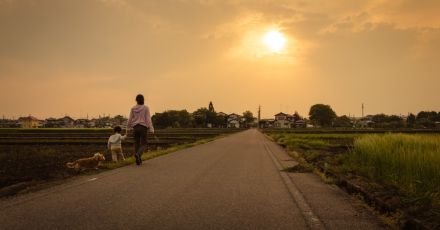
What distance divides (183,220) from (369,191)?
147 inches

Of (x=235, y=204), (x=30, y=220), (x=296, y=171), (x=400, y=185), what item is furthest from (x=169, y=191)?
(x=296, y=171)

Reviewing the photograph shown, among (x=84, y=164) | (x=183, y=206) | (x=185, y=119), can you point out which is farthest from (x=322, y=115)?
(x=183, y=206)

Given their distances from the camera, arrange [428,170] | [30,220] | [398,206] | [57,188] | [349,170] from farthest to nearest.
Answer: [349,170], [428,170], [57,188], [398,206], [30,220]

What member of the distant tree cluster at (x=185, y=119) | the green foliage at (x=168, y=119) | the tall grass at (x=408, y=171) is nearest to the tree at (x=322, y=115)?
the distant tree cluster at (x=185, y=119)

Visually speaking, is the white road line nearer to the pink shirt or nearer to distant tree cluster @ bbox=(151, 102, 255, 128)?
the pink shirt

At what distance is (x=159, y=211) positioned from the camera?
16.5 feet

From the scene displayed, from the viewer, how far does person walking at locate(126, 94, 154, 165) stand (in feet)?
37.8

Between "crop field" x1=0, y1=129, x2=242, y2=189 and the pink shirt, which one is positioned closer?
"crop field" x1=0, y1=129, x2=242, y2=189

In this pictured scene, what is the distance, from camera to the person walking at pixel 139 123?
1151cm

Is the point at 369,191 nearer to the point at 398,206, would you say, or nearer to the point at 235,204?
the point at 398,206

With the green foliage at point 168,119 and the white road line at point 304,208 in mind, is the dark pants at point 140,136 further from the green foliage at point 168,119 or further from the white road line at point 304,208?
the green foliage at point 168,119

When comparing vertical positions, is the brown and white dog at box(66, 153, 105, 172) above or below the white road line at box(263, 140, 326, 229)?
above

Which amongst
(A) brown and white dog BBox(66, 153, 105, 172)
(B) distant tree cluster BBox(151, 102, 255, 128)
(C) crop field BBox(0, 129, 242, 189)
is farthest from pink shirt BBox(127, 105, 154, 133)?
(B) distant tree cluster BBox(151, 102, 255, 128)

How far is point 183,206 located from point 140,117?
21.5ft
